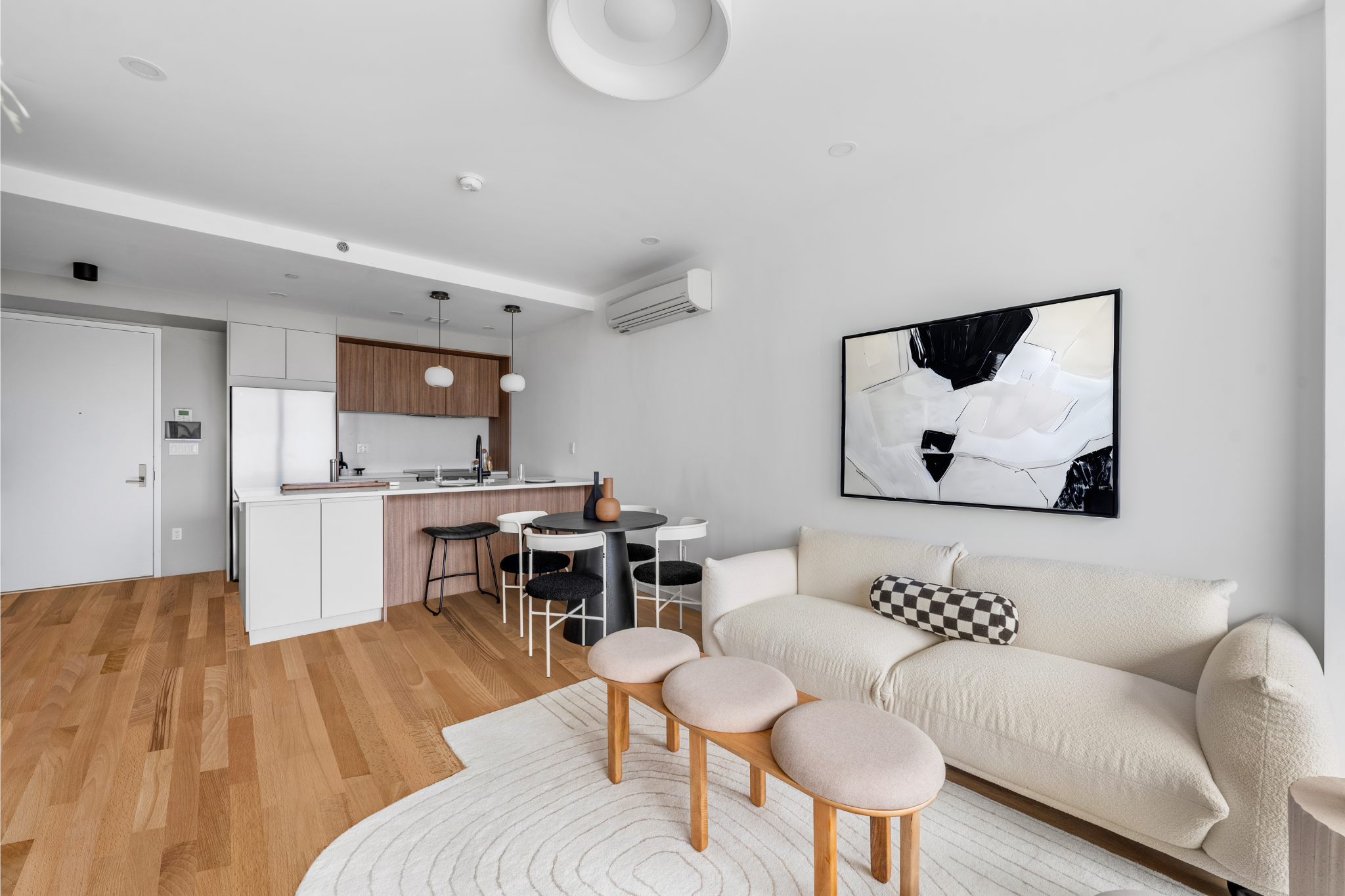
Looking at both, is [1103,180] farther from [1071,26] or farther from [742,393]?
[742,393]

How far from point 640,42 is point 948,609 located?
2440 mm

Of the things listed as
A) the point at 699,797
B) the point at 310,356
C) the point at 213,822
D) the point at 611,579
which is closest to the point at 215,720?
the point at 213,822

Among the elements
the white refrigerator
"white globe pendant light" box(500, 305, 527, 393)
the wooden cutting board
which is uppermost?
"white globe pendant light" box(500, 305, 527, 393)

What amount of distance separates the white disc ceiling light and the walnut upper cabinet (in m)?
4.69

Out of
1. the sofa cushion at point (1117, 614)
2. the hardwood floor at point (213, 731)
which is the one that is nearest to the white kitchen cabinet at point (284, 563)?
the hardwood floor at point (213, 731)

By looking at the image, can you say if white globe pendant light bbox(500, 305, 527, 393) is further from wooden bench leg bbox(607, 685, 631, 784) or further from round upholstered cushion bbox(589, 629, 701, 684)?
wooden bench leg bbox(607, 685, 631, 784)

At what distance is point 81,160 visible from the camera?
2652 mm

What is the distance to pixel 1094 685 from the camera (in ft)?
6.04

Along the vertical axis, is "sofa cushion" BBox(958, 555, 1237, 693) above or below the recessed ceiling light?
below

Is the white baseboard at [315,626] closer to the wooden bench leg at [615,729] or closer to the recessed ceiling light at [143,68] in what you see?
the wooden bench leg at [615,729]

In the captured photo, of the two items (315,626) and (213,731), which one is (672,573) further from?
(315,626)

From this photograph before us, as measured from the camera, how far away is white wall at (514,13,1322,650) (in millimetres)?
1888

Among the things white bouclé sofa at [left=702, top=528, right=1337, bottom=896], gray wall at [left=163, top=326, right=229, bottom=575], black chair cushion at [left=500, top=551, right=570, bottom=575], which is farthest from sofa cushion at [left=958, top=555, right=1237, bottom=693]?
gray wall at [left=163, top=326, right=229, bottom=575]

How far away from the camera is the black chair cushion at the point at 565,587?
2.92 metres
